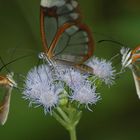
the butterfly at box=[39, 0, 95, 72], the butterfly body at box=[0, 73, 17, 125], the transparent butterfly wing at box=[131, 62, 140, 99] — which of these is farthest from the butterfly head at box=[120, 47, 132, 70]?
the butterfly body at box=[0, 73, 17, 125]

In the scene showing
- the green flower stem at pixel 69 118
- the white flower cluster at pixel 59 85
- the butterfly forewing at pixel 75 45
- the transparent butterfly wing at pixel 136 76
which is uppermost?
the butterfly forewing at pixel 75 45

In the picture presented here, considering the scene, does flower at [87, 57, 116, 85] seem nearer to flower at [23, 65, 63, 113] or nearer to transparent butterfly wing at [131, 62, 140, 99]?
transparent butterfly wing at [131, 62, 140, 99]

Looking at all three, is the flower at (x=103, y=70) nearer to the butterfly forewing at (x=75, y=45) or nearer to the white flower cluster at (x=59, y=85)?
the white flower cluster at (x=59, y=85)

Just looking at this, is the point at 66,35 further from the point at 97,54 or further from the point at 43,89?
the point at 97,54

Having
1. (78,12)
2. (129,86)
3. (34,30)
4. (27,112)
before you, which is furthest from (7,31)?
(78,12)

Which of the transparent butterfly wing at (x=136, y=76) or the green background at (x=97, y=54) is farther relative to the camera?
the green background at (x=97, y=54)

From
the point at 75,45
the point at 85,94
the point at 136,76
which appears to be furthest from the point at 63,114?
the point at 136,76

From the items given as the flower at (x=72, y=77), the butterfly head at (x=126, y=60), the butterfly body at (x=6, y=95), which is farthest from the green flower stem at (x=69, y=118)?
the butterfly head at (x=126, y=60)
